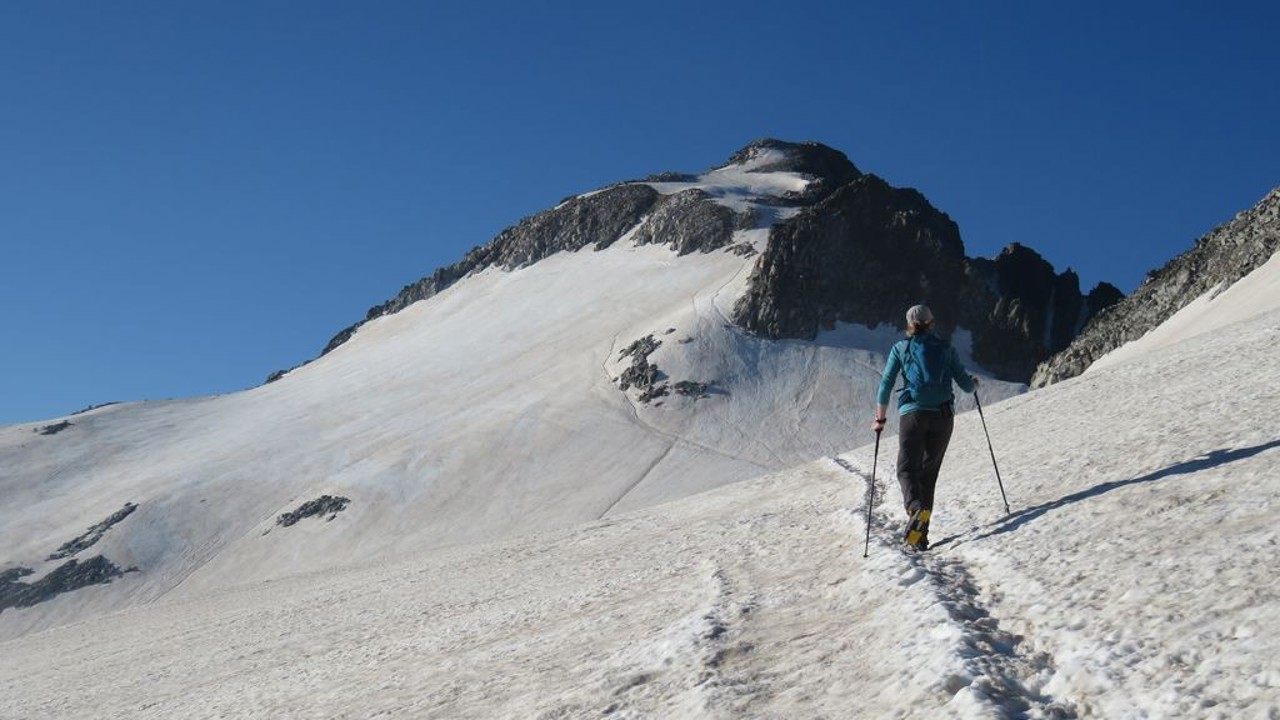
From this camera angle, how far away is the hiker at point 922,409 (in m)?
12.6

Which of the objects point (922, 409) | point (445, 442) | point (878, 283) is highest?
point (878, 283)

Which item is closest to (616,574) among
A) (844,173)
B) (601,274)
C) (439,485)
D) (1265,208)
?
(1265,208)

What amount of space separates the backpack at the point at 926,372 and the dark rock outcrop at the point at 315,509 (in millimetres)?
62691

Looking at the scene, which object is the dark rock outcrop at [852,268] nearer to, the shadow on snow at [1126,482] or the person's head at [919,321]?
the person's head at [919,321]

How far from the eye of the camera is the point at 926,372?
12.8 metres

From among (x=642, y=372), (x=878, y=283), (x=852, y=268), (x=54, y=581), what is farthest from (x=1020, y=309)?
(x=54, y=581)

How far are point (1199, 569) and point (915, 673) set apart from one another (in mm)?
2253

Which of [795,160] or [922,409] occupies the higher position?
[795,160]

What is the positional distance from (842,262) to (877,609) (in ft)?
296

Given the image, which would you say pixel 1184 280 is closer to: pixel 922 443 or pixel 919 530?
pixel 922 443

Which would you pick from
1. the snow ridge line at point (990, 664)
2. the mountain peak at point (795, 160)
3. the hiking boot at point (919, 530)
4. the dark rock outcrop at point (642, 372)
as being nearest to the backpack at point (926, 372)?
the hiking boot at point (919, 530)

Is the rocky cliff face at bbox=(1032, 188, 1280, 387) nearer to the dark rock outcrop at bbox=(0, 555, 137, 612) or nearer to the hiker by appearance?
the hiker

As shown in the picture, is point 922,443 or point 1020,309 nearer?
point 922,443

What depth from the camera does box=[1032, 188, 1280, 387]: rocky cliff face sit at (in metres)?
39.8
